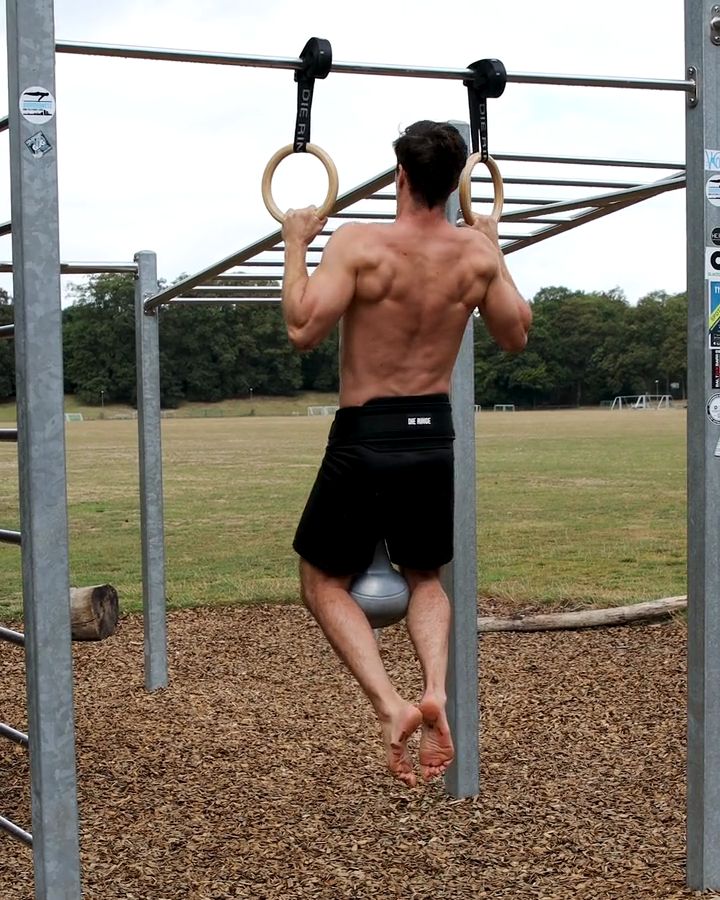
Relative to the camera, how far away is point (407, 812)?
4605mm

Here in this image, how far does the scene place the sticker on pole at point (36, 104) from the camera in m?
2.94

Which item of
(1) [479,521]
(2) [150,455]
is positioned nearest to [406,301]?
(2) [150,455]

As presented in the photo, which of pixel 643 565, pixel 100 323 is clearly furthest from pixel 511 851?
pixel 100 323

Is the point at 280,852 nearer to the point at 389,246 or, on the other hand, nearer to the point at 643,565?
the point at 389,246

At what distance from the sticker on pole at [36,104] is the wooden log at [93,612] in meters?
3.88

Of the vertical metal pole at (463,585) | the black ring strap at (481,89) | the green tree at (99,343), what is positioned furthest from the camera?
the green tree at (99,343)

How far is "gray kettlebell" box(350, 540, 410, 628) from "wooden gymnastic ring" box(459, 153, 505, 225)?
35.7 inches

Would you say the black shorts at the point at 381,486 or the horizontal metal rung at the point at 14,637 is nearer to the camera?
the black shorts at the point at 381,486

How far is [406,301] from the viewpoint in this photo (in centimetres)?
286

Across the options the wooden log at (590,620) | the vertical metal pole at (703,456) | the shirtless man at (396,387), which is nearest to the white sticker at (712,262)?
the vertical metal pole at (703,456)

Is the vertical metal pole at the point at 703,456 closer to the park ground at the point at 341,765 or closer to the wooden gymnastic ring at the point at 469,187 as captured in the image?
the park ground at the point at 341,765

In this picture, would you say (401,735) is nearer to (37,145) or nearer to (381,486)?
(381,486)

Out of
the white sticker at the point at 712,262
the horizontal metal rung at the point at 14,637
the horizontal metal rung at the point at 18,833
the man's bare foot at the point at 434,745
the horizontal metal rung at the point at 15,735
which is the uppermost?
the white sticker at the point at 712,262

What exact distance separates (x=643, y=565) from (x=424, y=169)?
33.7ft
